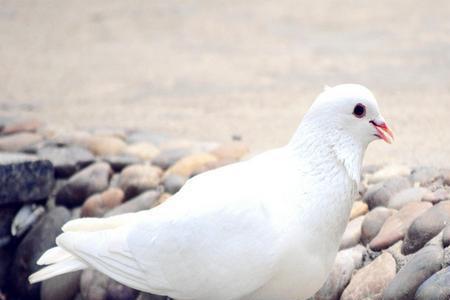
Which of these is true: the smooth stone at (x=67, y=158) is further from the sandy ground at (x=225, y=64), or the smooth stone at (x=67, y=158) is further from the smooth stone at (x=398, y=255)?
the smooth stone at (x=398, y=255)

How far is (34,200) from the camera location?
20.0ft

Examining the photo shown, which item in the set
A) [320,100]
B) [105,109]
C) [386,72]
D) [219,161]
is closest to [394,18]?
[386,72]

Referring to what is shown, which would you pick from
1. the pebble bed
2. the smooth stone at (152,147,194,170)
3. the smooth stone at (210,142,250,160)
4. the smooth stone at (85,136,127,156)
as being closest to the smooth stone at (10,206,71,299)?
the pebble bed

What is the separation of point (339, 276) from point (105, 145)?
233 cm

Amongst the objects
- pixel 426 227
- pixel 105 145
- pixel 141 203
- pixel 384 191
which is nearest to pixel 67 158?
pixel 105 145

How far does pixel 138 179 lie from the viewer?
5.86 metres

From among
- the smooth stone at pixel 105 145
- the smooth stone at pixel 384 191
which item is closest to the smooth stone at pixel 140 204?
the smooth stone at pixel 105 145

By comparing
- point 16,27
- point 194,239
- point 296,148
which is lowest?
point 16,27

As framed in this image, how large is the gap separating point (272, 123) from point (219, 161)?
4.64ft

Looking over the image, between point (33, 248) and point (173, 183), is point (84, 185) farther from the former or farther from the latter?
point (173, 183)

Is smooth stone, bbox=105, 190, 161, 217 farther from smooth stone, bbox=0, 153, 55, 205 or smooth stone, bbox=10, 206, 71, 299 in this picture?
smooth stone, bbox=0, 153, 55, 205

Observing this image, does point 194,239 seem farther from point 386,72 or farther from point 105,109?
point 386,72

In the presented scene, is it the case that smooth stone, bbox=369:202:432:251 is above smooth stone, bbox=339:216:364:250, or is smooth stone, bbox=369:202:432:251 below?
above

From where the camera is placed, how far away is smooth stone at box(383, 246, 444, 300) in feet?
13.9
